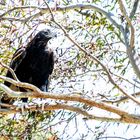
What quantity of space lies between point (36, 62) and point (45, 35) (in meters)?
0.32

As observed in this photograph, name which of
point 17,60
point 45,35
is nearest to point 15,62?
point 17,60

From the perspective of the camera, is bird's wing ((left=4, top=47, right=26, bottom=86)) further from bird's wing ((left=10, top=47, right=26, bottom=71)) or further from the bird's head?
the bird's head

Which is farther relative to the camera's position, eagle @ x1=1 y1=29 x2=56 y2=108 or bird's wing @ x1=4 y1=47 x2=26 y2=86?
eagle @ x1=1 y1=29 x2=56 y2=108

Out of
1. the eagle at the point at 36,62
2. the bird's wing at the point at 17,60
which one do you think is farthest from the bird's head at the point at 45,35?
the bird's wing at the point at 17,60

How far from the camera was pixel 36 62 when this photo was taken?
13.8 ft

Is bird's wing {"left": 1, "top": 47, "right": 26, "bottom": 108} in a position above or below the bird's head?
below

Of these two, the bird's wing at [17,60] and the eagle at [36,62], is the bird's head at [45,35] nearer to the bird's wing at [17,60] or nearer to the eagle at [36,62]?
the eagle at [36,62]

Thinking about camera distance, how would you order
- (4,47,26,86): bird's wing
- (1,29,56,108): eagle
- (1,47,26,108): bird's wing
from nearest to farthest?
(1,47,26,108): bird's wing < (4,47,26,86): bird's wing < (1,29,56,108): eagle

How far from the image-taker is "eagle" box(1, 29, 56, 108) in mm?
4027

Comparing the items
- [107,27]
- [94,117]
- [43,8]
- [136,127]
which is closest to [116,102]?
[94,117]

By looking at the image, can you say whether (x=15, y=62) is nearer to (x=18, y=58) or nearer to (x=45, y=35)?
(x=18, y=58)

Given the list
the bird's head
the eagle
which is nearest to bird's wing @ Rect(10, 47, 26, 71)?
the eagle

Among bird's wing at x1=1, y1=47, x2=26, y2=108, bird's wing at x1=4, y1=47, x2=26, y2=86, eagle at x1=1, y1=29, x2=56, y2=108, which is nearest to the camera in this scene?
bird's wing at x1=1, y1=47, x2=26, y2=108

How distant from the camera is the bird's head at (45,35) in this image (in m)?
3.96
